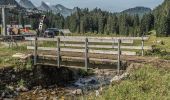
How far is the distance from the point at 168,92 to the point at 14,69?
16.8 meters

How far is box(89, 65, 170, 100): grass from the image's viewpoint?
19500 mm

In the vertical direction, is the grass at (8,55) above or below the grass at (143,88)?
above

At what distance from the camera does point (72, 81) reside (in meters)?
38.8

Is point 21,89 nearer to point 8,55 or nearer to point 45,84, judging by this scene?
point 45,84

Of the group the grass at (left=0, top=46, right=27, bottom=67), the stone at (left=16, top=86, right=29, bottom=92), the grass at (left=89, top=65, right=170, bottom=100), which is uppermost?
the grass at (left=0, top=46, right=27, bottom=67)

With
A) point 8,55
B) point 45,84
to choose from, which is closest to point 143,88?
point 45,84

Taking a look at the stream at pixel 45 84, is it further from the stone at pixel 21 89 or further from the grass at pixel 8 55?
the grass at pixel 8 55

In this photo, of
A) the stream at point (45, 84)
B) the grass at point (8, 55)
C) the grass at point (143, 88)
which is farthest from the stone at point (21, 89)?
the grass at point (143, 88)

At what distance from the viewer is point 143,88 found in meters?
21.4

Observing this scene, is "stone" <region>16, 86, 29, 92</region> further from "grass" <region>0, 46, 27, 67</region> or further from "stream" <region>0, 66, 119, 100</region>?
"grass" <region>0, 46, 27, 67</region>

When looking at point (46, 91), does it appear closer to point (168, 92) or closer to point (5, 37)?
point (168, 92)

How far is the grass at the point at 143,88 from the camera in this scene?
1950 centimetres

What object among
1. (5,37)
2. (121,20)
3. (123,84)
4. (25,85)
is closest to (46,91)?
(25,85)

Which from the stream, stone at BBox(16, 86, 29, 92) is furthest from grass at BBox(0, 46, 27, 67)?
stone at BBox(16, 86, 29, 92)
